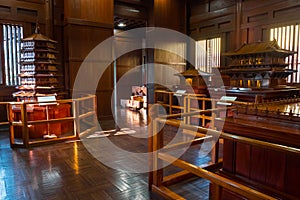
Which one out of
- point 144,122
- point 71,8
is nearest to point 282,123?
point 144,122

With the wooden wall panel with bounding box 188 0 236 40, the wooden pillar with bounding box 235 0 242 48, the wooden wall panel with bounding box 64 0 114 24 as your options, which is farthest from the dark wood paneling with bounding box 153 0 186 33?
the wooden pillar with bounding box 235 0 242 48

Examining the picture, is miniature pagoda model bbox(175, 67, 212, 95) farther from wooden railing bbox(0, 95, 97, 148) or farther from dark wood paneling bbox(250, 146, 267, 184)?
dark wood paneling bbox(250, 146, 267, 184)

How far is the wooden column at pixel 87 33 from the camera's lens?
237 inches

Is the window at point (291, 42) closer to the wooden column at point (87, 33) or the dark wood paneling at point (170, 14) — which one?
the dark wood paneling at point (170, 14)

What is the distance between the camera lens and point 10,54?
18.9 feet

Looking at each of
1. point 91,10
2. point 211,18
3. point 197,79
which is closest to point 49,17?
point 91,10

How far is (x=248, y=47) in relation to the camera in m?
5.35

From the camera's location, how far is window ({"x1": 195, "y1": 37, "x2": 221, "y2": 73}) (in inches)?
286

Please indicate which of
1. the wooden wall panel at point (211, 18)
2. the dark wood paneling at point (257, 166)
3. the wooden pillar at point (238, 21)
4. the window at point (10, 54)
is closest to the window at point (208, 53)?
the wooden wall panel at point (211, 18)

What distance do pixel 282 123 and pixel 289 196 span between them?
53cm

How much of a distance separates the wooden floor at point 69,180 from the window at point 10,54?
2.61m

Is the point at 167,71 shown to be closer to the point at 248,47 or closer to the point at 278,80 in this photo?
the point at 248,47

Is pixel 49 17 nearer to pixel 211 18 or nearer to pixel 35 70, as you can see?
pixel 35 70

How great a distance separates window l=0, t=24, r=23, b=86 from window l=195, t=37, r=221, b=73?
520 centimetres
